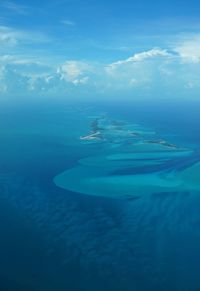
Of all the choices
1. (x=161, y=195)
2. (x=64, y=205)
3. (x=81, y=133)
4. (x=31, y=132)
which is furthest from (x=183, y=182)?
(x=31, y=132)

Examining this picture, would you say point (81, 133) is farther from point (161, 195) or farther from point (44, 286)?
point (44, 286)

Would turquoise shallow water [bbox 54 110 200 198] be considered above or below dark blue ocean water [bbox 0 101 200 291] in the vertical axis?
above

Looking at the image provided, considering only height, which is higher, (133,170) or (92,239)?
(133,170)

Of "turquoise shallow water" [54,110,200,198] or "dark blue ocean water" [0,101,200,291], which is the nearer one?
"dark blue ocean water" [0,101,200,291]

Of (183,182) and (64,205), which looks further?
(183,182)

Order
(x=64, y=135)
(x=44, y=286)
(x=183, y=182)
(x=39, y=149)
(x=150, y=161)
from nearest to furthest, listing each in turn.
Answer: (x=44, y=286), (x=183, y=182), (x=150, y=161), (x=39, y=149), (x=64, y=135)

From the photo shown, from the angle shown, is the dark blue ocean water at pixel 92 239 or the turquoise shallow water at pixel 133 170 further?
the turquoise shallow water at pixel 133 170

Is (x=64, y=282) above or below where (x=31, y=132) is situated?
below

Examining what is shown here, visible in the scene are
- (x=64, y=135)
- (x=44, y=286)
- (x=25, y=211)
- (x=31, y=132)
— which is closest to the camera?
(x=44, y=286)

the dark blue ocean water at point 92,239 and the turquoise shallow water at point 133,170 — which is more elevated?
the turquoise shallow water at point 133,170

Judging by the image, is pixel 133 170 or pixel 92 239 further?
pixel 133 170
